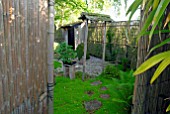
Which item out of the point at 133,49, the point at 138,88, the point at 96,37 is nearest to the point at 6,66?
the point at 138,88

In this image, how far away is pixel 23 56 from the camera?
1663mm

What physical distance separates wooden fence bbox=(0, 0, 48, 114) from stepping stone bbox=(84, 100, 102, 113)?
1518 millimetres

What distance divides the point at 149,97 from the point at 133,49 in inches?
176

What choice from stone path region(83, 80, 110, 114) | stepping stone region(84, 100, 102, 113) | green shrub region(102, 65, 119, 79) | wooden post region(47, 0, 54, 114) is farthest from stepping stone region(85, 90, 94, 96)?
wooden post region(47, 0, 54, 114)

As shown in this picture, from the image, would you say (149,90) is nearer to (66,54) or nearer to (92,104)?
(92,104)

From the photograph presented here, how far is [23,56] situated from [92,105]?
7.93 ft

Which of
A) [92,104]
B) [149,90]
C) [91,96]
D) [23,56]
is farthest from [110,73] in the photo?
[23,56]

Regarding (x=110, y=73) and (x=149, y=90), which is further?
(x=110, y=73)

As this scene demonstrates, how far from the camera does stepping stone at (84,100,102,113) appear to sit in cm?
348

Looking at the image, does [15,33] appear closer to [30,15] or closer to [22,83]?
[30,15]

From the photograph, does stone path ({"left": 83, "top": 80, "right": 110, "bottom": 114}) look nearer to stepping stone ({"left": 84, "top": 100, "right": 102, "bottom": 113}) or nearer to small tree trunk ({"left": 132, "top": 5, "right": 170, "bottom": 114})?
stepping stone ({"left": 84, "top": 100, "right": 102, "bottom": 113})

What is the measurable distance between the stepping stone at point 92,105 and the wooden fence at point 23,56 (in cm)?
152

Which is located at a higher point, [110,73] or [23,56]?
[23,56]

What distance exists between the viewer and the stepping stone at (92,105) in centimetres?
348
